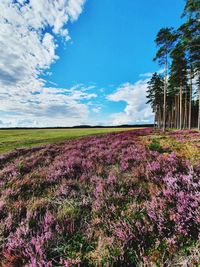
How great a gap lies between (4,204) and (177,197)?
3.66 meters

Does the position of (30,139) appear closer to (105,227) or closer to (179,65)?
(105,227)

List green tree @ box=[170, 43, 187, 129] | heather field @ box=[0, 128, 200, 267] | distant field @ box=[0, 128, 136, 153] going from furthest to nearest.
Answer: green tree @ box=[170, 43, 187, 129], distant field @ box=[0, 128, 136, 153], heather field @ box=[0, 128, 200, 267]

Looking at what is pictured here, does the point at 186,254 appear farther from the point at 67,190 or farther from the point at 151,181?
the point at 67,190

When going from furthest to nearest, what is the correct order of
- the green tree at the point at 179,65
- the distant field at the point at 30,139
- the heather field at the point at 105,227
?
1. the green tree at the point at 179,65
2. the distant field at the point at 30,139
3. the heather field at the point at 105,227

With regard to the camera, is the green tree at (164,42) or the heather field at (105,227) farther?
the green tree at (164,42)

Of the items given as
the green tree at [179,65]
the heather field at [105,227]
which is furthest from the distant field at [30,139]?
the green tree at [179,65]

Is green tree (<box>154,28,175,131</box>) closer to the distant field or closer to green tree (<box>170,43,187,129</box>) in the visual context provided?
green tree (<box>170,43,187,129</box>)

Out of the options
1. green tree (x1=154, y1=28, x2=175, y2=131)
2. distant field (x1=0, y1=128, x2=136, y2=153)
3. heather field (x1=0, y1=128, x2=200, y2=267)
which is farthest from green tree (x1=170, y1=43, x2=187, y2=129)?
heather field (x1=0, y1=128, x2=200, y2=267)

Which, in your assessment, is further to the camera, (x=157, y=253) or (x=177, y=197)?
(x=177, y=197)

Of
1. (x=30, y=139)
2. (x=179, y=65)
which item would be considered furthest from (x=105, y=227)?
(x=179, y=65)

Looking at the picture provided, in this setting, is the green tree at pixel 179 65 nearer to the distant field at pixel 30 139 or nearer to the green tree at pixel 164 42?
the green tree at pixel 164 42

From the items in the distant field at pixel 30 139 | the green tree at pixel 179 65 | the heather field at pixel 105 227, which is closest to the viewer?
the heather field at pixel 105 227

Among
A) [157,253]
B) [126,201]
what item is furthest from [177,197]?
[157,253]

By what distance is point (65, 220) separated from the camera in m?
2.74
